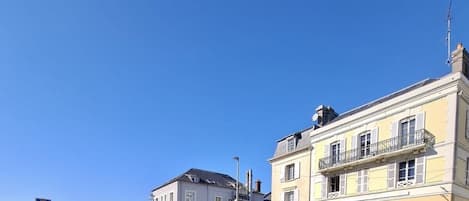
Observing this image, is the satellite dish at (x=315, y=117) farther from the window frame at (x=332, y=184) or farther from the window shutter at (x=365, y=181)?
the window shutter at (x=365, y=181)

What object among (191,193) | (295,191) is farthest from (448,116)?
(191,193)

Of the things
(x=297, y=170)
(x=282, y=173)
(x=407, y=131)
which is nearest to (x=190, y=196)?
Result: (x=282, y=173)

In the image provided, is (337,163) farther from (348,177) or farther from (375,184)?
(375,184)

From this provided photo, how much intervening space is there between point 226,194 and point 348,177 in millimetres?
26949

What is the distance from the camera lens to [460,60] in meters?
22.8

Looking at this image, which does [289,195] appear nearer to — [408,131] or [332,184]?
[332,184]

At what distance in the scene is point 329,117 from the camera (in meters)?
32.4

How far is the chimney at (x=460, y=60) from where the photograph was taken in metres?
22.8

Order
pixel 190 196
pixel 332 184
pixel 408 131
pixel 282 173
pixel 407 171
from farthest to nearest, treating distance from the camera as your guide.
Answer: pixel 190 196
pixel 282 173
pixel 332 184
pixel 408 131
pixel 407 171

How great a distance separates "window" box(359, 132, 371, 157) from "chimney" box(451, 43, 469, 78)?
631cm

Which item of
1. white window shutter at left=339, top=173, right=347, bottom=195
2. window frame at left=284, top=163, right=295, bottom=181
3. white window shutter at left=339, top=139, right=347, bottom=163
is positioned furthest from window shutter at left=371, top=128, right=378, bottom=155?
window frame at left=284, top=163, right=295, bottom=181

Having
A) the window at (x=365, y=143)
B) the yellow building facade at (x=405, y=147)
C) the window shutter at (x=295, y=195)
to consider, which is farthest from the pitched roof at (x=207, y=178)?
the window at (x=365, y=143)

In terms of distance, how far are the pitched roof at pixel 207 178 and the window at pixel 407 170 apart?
2973 centimetres

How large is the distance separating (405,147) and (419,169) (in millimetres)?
1351
